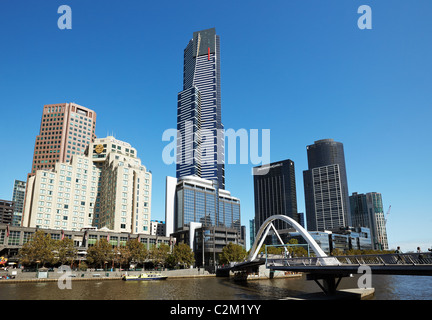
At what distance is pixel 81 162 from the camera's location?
155m

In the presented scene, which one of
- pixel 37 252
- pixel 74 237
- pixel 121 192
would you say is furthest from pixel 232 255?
pixel 37 252

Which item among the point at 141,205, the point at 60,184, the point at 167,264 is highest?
the point at 60,184

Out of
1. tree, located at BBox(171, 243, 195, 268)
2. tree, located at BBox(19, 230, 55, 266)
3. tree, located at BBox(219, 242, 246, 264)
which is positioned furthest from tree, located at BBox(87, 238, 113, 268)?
tree, located at BBox(219, 242, 246, 264)

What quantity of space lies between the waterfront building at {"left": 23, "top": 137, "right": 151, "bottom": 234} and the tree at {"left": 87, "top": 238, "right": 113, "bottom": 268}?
95.0 ft

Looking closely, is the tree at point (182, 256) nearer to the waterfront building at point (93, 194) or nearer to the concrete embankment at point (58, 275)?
the concrete embankment at point (58, 275)

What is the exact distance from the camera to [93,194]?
156 m

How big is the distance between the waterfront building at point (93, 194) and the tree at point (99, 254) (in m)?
29.0

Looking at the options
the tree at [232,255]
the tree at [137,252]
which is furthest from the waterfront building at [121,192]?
the tree at [232,255]

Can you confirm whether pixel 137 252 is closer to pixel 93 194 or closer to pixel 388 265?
pixel 93 194

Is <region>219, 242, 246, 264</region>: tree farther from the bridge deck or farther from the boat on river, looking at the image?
the bridge deck
